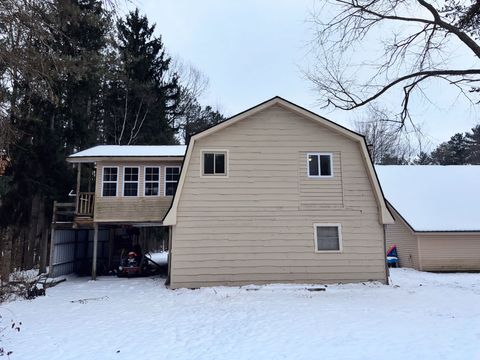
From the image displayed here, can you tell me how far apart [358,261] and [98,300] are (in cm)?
863

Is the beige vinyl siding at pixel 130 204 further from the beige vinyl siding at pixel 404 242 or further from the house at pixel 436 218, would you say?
the house at pixel 436 218

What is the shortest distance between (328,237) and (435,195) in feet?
34.9

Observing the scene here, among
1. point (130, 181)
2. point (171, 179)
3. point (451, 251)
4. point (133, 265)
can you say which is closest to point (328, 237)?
point (171, 179)

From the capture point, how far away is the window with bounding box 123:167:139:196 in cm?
1447

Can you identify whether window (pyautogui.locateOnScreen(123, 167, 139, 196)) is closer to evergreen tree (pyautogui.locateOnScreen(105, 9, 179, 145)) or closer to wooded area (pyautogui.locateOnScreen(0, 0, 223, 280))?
wooded area (pyautogui.locateOnScreen(0, 0, 223, 280))

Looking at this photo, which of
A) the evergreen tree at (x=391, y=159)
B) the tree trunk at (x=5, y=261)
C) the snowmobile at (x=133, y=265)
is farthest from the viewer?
the evergreen tree at (x=391, y=159)

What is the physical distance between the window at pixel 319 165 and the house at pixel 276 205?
0.04 m

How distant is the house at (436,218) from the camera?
58.0 ft

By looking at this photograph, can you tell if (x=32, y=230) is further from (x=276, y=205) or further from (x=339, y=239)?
(x=339, y=239)

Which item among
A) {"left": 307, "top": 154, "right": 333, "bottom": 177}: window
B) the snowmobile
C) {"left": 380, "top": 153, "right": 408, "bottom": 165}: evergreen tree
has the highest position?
{"left": 380, "top": 153, "right": 408, "bottom": 165}: evergreen tree

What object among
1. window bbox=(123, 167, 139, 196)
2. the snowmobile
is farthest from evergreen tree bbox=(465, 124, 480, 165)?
window bbox=(123, 167, 139, 196)

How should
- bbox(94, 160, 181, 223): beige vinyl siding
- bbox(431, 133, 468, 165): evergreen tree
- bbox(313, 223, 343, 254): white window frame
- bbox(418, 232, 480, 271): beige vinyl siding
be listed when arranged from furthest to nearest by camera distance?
bbox(431, 133, 468, 165): evergreen tree
bbox(418, 232, 480, 271): beige vinyl siding
bbox(94, 160, 181, 223): beige vinyl siding
bbox(313, 223, 343, 254): white window frame

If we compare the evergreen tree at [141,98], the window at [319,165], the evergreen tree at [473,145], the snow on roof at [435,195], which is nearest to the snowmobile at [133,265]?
the window at [319,165]

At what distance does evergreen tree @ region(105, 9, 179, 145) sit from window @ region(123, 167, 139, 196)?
37.0 ft
